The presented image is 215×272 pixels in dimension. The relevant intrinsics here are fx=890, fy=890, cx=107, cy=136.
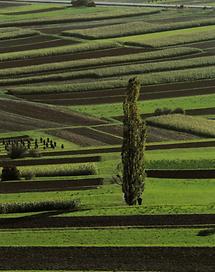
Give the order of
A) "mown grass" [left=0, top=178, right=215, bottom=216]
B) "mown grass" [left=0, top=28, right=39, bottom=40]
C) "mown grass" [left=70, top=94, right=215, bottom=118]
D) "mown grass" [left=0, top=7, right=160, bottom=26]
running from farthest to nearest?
1. "mown grass" [left=0, top=7, right=160, bottom=26]
2. "mown grass" [left=0, top=28, right=39, bottom=40]
3. "mown grass" [left=70, top=94, right=215, bottom=118]
4. "mown grass" [left=0, top=178, right=215, bottom=216]

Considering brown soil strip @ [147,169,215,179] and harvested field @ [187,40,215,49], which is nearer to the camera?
brown soil strip @ [147,169,215,179]

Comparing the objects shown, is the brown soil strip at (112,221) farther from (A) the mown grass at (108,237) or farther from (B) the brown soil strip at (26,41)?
(B) the brown soil strip at (26,41)

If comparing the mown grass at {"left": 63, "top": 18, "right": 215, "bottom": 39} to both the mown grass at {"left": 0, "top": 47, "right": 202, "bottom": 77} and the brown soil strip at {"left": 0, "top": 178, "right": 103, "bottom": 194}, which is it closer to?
the mown grass at {"left": 0, "top": 47, "right": 202, "bottom": 77}

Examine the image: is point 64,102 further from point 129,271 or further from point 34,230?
point 129,271

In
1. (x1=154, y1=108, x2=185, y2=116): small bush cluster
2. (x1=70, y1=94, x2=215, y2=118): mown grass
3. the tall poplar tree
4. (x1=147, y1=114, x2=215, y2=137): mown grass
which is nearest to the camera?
the tall poplar tree

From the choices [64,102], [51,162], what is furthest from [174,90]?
[51,162]

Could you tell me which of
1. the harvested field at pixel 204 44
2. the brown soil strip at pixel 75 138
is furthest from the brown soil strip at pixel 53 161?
the harvested field at pixel 204 44

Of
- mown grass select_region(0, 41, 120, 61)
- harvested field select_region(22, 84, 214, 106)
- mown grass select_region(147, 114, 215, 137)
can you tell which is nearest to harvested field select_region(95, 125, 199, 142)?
mown grass select_region(147, 114, 215, 137)
